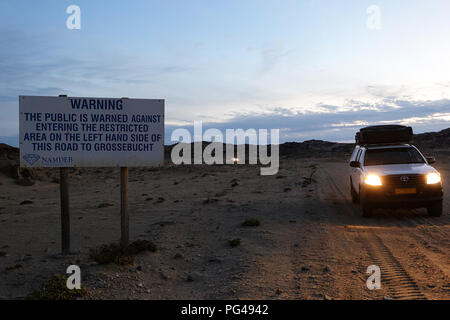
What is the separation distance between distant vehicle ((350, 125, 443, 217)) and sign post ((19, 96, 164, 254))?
6306 millimetres

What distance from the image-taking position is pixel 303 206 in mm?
14883

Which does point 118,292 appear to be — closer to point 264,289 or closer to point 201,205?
point 264,289

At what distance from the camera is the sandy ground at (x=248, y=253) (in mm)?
6238

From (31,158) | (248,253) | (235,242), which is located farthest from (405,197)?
(31,158)

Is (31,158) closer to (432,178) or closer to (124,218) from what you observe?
(124,218)

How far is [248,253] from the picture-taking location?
8383 mm

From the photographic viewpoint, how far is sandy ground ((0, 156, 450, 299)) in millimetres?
6238

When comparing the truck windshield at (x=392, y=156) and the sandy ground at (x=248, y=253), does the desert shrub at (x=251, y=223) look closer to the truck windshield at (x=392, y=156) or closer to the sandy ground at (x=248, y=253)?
the sandy ground at (x=248, y=253)

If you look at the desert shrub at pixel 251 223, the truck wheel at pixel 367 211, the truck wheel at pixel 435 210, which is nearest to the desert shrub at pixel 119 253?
the desert shrub at pixel 251 223

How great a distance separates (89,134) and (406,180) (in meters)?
8.31

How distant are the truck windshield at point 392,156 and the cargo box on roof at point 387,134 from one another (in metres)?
1.17

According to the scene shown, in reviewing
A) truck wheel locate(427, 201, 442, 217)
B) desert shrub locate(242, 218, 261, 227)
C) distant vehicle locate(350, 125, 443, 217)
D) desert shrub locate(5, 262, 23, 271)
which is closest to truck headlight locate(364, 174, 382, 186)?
distant vehicle locate(350, 125, 443, 217)

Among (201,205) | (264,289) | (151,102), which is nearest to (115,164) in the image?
(151,102)

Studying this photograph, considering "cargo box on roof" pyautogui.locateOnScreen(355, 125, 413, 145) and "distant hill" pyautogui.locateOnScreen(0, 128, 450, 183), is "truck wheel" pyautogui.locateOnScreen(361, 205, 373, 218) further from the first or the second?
"distant hill" pyautogui.locateOnScreen(0, 128, 450, 183)
